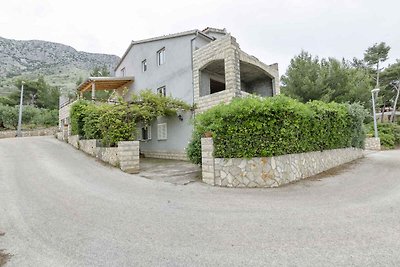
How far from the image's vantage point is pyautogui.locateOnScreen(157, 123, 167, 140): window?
55.6 feet

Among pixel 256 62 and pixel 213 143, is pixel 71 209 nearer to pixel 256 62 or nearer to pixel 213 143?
pixel 213 143

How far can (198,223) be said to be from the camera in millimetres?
4727

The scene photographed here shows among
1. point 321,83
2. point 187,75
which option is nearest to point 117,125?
point 187,75

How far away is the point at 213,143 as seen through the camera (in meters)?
8.16

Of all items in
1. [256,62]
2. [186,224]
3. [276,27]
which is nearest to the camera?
[186,224]

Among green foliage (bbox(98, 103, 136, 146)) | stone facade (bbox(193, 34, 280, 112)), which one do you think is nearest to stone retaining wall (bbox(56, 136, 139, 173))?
green foliage (bbox(98, 103, 136, 146))

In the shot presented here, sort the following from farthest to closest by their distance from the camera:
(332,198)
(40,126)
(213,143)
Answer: (40,126)
(213,143)
(332,198)

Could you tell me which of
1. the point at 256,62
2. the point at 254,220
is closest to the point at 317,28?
the point at 256,62

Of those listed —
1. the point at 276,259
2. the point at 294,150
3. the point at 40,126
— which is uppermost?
the point at 40,126

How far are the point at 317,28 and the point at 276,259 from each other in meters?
17.3

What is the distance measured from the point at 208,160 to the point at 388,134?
2554 centimetres

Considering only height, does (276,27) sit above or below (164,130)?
above

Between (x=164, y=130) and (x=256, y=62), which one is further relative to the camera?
(x=164, y=130)

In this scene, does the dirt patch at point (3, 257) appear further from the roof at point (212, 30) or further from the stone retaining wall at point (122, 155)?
the roof at point (212, 30)
